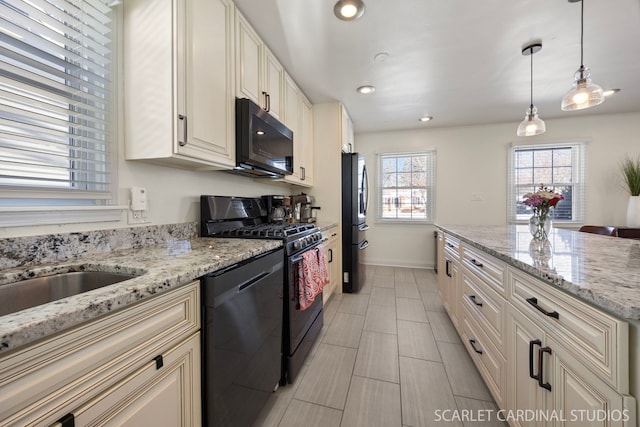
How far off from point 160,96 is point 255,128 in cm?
62

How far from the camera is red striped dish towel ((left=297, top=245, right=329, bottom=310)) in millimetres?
1633


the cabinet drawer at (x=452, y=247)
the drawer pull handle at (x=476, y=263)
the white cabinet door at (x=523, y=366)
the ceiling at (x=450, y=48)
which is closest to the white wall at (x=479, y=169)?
the ceiling at (x=450, y=48)

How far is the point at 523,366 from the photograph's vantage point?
3.35 ft

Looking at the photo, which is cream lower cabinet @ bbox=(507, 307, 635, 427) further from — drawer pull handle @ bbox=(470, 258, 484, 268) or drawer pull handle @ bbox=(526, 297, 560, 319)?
drawer pull handle @ bbox=(470, 258, 484, 268)

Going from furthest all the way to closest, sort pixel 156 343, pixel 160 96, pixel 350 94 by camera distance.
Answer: pixel 350 94, pixel 160 96, pixel 156 343

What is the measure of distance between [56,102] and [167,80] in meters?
0.43

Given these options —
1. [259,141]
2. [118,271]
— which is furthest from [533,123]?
[118,271]

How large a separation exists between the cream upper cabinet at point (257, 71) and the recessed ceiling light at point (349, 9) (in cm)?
62

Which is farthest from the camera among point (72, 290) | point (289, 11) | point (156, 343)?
point (289, 11)

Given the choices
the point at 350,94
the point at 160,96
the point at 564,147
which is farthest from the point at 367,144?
the point at 160,96

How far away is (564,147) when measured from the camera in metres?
3.90

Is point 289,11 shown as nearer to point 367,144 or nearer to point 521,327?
point 521,327

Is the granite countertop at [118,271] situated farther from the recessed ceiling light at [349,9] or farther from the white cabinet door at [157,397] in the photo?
the recessed ceiling light at [349,9]

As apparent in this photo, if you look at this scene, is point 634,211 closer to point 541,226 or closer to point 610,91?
point 610,91
